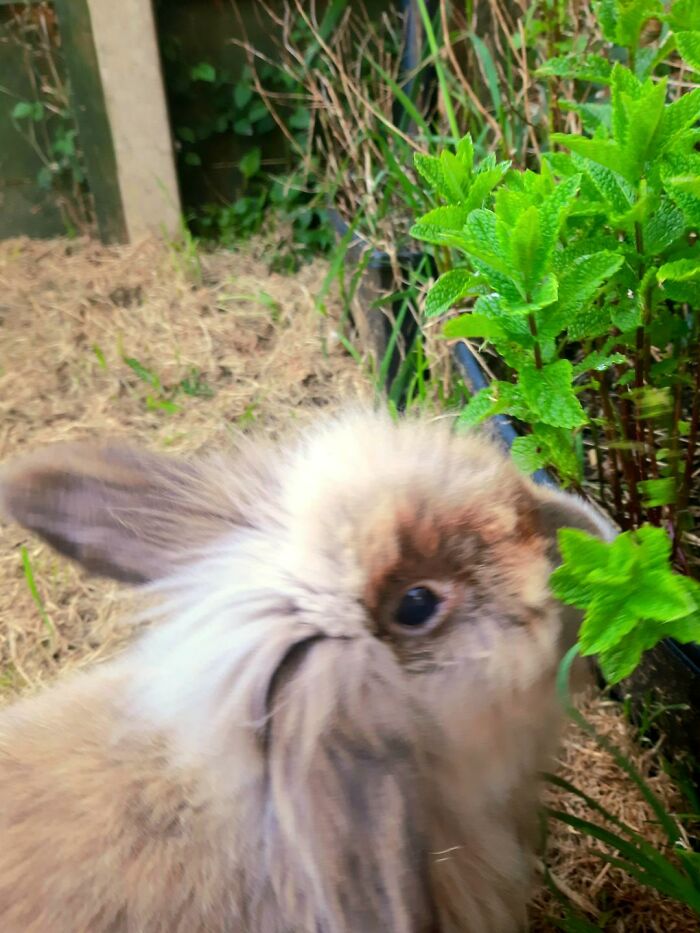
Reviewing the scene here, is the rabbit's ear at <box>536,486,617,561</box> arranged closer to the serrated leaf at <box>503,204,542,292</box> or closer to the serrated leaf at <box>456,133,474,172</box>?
the serrated leaf at <box>503,204,542,292</box>

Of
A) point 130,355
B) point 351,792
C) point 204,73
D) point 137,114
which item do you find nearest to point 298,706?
point 351,792

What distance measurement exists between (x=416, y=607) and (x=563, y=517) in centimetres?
25

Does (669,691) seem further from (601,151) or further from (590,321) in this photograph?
(601,151)

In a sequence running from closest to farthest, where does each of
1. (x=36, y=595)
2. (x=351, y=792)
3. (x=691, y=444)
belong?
1. (x=351, y=792)
2. (x=691, y=444)
3. (x=36, y=595)

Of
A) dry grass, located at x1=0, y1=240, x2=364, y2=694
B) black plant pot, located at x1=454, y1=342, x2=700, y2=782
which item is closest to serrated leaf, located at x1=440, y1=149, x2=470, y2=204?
black plant pot, located at x1=454, y1=342, x2=700, y2=782

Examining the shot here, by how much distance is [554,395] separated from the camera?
35.0 inches

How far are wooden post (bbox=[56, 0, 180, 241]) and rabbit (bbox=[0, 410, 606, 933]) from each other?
2.25 m

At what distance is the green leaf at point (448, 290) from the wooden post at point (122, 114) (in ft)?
7.41

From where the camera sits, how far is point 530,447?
104 centimetres

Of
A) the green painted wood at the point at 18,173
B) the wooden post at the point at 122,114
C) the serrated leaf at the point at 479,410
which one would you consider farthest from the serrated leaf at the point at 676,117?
the green painted wood at the point at 18,173

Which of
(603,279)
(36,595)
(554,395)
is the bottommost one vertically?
(36,595)

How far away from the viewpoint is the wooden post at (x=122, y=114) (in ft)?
9.02

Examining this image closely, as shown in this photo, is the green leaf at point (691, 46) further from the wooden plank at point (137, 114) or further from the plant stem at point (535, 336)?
the wooden plank at point (137, 114)

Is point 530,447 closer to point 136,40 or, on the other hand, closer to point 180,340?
point 180,340
